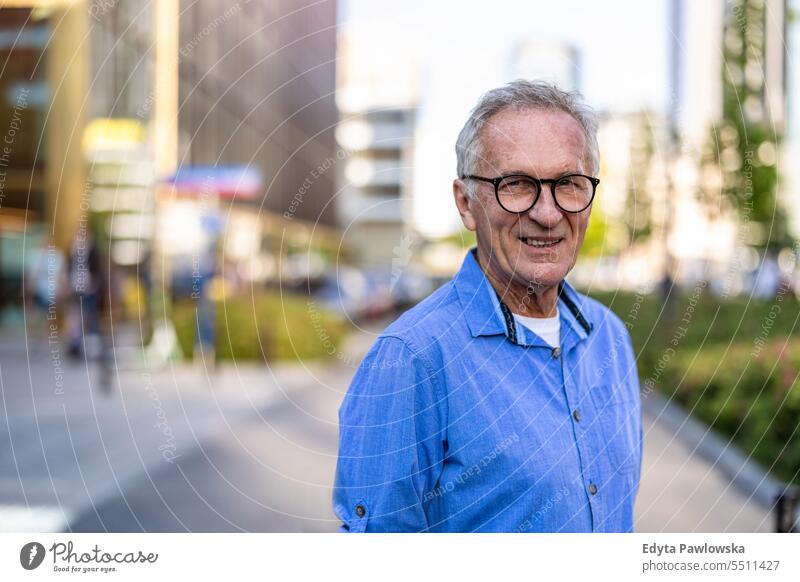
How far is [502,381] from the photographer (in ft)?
7.00

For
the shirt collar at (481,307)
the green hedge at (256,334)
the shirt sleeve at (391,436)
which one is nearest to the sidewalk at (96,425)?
the green hedge at (256,334)

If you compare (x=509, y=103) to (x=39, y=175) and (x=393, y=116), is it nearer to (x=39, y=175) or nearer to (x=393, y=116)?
(x=393, y=116)

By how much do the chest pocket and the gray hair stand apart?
0.57 meters

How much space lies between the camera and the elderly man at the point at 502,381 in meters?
2.02

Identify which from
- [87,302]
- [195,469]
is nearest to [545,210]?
[195,469]

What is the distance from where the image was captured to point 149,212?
1716cm

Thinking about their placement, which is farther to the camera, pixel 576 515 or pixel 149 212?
pixel 149 212

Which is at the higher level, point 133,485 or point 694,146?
point 694,146

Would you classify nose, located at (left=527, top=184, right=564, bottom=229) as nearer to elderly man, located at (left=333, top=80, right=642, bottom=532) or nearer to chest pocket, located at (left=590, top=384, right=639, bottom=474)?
elderly man, located at (left=333, top=80, right=642, bottom=532)

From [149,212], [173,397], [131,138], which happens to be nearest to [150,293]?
[149,212]

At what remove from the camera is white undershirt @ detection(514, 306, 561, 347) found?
2.26 meters

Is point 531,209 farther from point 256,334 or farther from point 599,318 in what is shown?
point 256,334

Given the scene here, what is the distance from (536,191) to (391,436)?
673 millimetres

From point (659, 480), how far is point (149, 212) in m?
12.0
